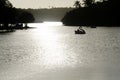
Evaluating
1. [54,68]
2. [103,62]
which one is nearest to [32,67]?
[54,68]

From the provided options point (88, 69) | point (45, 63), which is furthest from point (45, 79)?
point (45, 63)

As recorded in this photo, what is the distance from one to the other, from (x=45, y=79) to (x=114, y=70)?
11.9 meters

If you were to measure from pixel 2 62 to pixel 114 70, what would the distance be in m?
21.6

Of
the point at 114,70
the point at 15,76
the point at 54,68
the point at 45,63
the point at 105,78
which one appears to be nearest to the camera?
the point at 105,78

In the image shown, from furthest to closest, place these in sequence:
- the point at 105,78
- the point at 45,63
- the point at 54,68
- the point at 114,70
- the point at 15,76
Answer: the point at 45,63
the point at 54,68
the point at 114,70
the point at 15,76
the point at 105,78

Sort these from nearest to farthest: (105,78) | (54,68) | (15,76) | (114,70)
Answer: (105,78) < (15,76) < (114,70) < (54,68)

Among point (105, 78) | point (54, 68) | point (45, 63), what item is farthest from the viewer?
point (45, 63)

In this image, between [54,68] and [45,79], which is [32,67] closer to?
[54,68]

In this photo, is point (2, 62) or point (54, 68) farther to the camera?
point (2, 62)

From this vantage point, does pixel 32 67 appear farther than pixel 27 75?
Yes

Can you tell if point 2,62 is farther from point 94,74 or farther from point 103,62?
point 94,74

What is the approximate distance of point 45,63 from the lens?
225ft

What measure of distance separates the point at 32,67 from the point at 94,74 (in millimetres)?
13040

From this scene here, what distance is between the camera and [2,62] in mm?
69625
